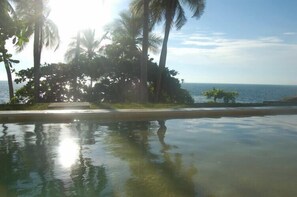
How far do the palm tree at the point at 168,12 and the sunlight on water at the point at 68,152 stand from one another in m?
15.1

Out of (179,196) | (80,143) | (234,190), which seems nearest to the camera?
(179,196)

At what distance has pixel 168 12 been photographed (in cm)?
2325

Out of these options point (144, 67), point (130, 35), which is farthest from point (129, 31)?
point (144, 67)

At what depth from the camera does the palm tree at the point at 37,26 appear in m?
23.0

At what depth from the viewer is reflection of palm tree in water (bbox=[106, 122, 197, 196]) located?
509 centimetres

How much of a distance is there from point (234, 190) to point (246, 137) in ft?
15.9

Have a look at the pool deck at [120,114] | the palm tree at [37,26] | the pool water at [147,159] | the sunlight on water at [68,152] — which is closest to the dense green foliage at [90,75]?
the palm tree at [37,26]

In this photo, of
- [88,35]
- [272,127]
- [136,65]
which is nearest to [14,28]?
[272,127]

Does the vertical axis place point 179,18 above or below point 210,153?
above

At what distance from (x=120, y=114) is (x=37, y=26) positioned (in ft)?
45.6

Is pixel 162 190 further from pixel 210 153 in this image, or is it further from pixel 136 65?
pixel 136 65

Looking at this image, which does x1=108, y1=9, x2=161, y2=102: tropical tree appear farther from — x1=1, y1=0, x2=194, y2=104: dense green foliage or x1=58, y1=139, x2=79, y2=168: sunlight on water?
x1=58, y1=139, x2=79, y2=168: sunlight on water

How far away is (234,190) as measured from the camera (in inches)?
205

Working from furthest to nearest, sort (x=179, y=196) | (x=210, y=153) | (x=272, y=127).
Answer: (x=272, y=127)
(x=210, y=153)
(x=179, y=196)
